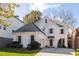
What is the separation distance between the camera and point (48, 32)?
378 inches

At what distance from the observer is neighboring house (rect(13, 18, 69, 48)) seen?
376 inches

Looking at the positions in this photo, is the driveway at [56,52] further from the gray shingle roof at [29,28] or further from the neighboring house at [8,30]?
the neighboring house at [8,30]

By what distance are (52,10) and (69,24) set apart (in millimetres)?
382

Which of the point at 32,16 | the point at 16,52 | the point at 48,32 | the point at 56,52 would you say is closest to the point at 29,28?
the point at 32,16

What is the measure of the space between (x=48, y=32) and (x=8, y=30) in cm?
70

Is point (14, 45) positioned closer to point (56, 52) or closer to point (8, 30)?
point (8, 30)

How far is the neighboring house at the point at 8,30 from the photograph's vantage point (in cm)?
961

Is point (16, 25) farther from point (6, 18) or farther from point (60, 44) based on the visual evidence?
point (60, 44)

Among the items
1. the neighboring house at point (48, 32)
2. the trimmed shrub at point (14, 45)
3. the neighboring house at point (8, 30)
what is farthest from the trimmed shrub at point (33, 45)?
the neighboring house at point (8, 30)

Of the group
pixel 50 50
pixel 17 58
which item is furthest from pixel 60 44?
pixel 17 58

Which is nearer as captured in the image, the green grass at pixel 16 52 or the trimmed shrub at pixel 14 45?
the green grass at pixel 16 52

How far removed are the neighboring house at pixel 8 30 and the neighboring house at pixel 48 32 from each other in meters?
0.13

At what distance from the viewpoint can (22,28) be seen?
9656 mm

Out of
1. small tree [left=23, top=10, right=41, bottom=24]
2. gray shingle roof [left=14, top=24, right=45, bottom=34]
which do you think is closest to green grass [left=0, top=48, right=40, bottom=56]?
gray shingle roof [left=14, top=24, right=45, bottom=34]
